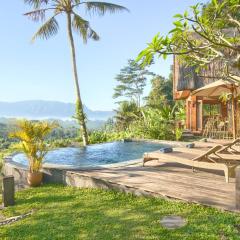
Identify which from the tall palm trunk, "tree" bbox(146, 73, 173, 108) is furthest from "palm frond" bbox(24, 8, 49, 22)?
"tree" bbox(146, 73, 173, 108)

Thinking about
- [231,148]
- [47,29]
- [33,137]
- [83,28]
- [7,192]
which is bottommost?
[7,192]

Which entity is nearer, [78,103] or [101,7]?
[78,103]

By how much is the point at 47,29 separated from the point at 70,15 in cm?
159

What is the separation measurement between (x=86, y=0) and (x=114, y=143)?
342 inches

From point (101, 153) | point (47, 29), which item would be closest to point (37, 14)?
point (47, 29)

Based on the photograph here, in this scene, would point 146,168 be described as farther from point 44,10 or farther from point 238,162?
point 44,10

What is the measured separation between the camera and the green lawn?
4.91 metres

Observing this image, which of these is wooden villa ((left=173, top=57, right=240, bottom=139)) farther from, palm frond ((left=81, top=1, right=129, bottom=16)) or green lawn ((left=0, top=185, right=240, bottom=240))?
green lawn ((left=0, top=185, right=240, bottom=240))

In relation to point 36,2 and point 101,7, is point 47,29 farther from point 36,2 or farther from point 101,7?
point 101,7

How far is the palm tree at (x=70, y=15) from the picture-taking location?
1916 centimetres

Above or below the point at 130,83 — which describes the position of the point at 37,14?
below

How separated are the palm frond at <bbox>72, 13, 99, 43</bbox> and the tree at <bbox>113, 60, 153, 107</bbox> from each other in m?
37.9

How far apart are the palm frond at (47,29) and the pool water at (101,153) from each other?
7602mm

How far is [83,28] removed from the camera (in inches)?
788
